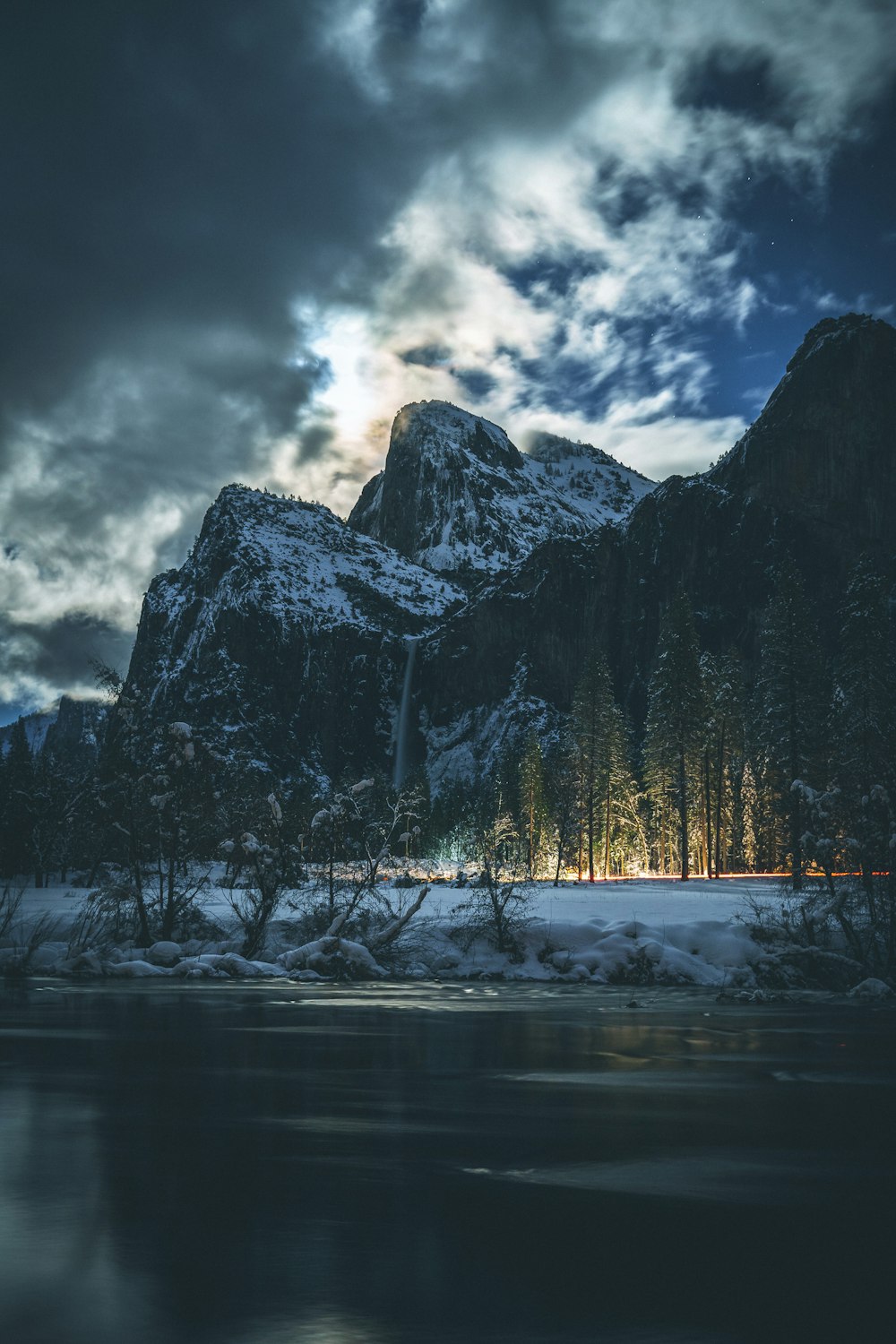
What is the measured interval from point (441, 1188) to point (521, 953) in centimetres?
2630

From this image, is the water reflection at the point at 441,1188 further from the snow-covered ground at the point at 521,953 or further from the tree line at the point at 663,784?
the tree line at the point at 663,784

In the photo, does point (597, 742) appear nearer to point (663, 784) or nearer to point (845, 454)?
point (663, 784)

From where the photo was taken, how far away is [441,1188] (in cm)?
916

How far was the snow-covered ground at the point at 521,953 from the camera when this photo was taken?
109 feet

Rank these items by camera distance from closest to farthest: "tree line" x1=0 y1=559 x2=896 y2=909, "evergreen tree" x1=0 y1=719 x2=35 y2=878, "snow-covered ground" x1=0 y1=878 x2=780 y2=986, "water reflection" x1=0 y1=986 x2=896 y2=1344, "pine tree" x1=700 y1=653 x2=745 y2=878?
"water reflection" x1=0 y1=986 x2=896 y2=1344 → "snow-covered ground" x1=0 y1=878 x2=780 y2=986 → "tree line" x1=0 y1=559 x2=896 y2=909 → "evergreen tree" x1=0 y1=719 x2=35 y2=878 → "pine tree" x1=700 y1=653 x2=745 y2=878

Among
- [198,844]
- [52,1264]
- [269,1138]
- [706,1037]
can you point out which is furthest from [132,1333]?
[198,844]

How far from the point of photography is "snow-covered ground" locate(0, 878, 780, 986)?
1303 inches

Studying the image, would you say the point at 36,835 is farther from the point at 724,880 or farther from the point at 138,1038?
the point at 138,1038

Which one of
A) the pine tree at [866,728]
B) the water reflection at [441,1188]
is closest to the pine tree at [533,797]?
the pine tree at [866,728]

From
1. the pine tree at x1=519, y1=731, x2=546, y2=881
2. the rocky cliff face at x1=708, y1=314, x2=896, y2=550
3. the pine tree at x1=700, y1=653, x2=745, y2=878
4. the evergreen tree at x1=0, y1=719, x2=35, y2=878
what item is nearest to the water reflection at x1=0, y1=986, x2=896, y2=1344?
the evergreen tree at x1=0, y1=719, x2=35, y2=878

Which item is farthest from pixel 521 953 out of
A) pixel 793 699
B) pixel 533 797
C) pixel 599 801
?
pixel 533 797

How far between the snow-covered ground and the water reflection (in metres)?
12.8

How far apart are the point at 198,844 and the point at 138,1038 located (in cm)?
1928

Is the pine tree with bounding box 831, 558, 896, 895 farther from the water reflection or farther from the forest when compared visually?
the water reflection
